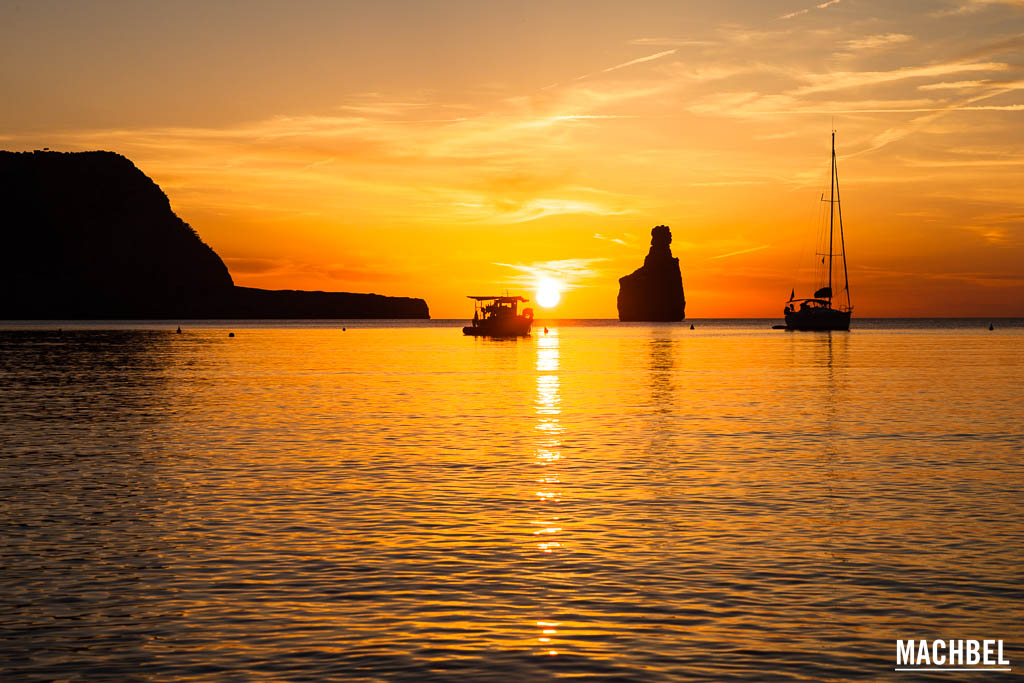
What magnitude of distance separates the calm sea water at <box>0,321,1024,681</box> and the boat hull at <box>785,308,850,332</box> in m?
138

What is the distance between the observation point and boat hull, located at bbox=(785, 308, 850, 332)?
178 meters

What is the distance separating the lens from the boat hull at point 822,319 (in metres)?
178

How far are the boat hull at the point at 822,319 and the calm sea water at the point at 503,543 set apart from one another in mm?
137839

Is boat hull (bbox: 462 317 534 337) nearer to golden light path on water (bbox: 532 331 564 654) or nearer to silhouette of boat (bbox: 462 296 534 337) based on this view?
silhouette of boat (bbox: 462 296 534 337)

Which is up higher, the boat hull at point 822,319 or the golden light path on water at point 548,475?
the boat hull at point 822,319

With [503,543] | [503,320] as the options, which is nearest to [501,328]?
[503,320]

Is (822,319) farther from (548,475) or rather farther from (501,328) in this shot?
(548,475)

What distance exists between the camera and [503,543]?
18.8 m

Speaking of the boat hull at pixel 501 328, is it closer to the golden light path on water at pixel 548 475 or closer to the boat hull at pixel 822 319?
the boat hull at pixel 822 319

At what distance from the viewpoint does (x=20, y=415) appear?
43.6 m

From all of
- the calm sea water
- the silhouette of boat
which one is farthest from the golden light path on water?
the silhouette of boat

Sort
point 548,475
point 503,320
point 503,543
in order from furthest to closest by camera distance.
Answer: point 503,320
point 548,475
point 503,543

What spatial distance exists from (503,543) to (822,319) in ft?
557

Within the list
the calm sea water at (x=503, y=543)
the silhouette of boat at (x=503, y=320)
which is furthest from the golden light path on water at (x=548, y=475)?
the silhouette of boat at (x=503, y=320)
